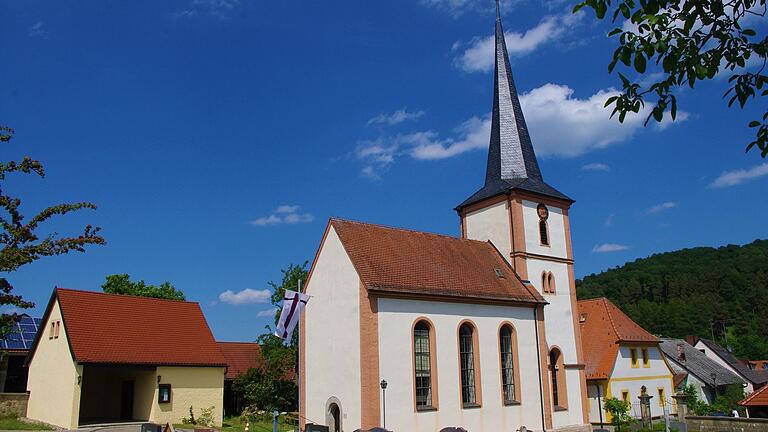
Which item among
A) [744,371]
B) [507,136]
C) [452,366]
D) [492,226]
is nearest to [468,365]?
[452,366]

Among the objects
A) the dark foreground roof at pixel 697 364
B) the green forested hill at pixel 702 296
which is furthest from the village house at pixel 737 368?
the green forested hill at pixel 702 296

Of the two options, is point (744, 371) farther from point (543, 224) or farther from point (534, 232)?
point (534, 232)

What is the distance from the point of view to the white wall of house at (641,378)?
37469 mm

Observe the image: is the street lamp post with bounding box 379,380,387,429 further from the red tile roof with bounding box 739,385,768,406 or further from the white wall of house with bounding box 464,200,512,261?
the red tile roof with bounding box 739,385,768,406

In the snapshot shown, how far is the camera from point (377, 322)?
23.7m

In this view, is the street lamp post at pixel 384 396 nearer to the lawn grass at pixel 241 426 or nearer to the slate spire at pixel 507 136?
the lawn grass at pixel 241 426

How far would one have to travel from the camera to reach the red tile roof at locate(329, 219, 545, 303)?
25.2m

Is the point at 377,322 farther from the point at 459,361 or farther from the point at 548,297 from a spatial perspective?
the point at 548,297

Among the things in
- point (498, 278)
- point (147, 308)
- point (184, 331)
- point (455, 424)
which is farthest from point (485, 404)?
point (147, 308)

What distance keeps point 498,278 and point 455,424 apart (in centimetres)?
757

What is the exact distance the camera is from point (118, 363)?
2850 centimetres

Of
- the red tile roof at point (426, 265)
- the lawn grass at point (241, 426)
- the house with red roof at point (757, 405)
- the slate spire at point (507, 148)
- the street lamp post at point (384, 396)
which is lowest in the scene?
the lawn grass at point (241, 426)

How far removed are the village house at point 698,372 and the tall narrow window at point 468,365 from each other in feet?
94.2

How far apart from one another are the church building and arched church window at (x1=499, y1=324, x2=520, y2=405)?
45 millimetres
